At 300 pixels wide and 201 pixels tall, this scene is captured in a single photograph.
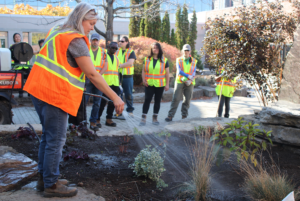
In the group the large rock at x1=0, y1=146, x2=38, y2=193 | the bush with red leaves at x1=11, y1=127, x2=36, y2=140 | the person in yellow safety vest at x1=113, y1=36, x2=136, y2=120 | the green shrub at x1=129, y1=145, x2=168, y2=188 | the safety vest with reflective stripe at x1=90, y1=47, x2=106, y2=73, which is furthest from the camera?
the person in yellow safety vest at x1=113, y1=36, x2=136, y2=120

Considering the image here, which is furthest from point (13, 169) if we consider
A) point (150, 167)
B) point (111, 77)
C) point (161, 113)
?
point (161, 113)

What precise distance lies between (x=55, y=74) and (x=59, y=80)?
63 millimetres

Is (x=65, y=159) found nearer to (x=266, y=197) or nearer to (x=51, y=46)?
(x=51, y=46)

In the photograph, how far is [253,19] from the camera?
600 cm

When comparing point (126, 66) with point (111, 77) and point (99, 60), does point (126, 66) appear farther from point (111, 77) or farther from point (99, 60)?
point (99, 60)

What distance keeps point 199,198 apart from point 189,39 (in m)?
24.1

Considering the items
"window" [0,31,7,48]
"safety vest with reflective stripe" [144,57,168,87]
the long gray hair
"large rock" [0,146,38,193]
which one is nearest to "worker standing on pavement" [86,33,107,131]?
"safety vest with reflective stripe" [144,57,168,87]

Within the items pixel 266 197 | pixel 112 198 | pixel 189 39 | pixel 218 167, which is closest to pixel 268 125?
Result: pixel 218 167

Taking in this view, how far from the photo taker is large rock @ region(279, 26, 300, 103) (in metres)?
4.96

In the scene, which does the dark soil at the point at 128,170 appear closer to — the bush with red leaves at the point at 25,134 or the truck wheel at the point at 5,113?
the bush with red leaves at the point at 25,134

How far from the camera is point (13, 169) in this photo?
3109 millimetres

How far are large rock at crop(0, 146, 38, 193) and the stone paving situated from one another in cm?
192

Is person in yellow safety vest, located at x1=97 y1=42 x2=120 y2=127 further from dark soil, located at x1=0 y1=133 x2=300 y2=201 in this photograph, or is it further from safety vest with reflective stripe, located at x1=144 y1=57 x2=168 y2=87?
dark soil, located at x1=0 y1=133 x2=300 y2=201

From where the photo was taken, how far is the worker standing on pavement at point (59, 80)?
2490 millimetres
